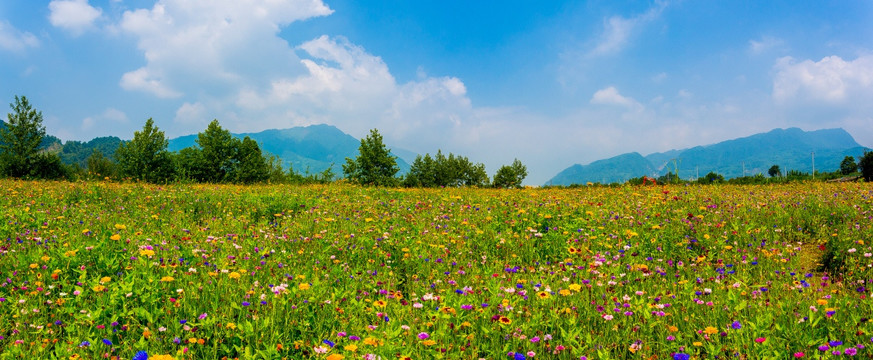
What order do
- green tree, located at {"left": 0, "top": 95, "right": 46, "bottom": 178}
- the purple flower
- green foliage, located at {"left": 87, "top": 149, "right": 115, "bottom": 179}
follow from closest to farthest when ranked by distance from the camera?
the purple flower, green tree, located at {"left": 0, "top": 95, "right": 46, "bottom": 178}, green foliage, located at {"left": 87, "top": 149, "right": 115, "bottom": 179}

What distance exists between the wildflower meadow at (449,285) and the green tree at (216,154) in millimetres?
52699

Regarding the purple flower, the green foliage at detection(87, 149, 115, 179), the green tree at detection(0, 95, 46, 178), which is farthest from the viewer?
the green foliage at detection(87, 149, 115, 179)

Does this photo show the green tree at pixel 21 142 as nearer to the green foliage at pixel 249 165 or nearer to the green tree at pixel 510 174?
the green foliage at pixel 249 165

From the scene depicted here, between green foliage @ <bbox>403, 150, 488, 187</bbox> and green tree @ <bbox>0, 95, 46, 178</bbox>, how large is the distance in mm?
52906

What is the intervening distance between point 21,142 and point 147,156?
12.0 metres

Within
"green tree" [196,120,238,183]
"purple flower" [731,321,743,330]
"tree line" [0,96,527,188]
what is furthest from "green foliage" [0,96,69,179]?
"purple flower" [731,321,743,330]

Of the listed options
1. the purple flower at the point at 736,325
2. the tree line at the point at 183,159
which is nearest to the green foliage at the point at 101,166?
the tree line at the point at 183,159

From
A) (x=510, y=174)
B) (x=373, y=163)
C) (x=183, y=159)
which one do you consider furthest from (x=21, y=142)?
(x=510, y=174)

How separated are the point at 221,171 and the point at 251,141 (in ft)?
26.6

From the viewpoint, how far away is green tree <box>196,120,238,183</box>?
55.2 m

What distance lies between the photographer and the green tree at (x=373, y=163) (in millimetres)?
53312

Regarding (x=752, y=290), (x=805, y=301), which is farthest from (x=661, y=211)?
(x=805, y=301)

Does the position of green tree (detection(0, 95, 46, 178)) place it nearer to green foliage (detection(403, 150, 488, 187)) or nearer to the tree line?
the tree line

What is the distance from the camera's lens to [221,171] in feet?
185
